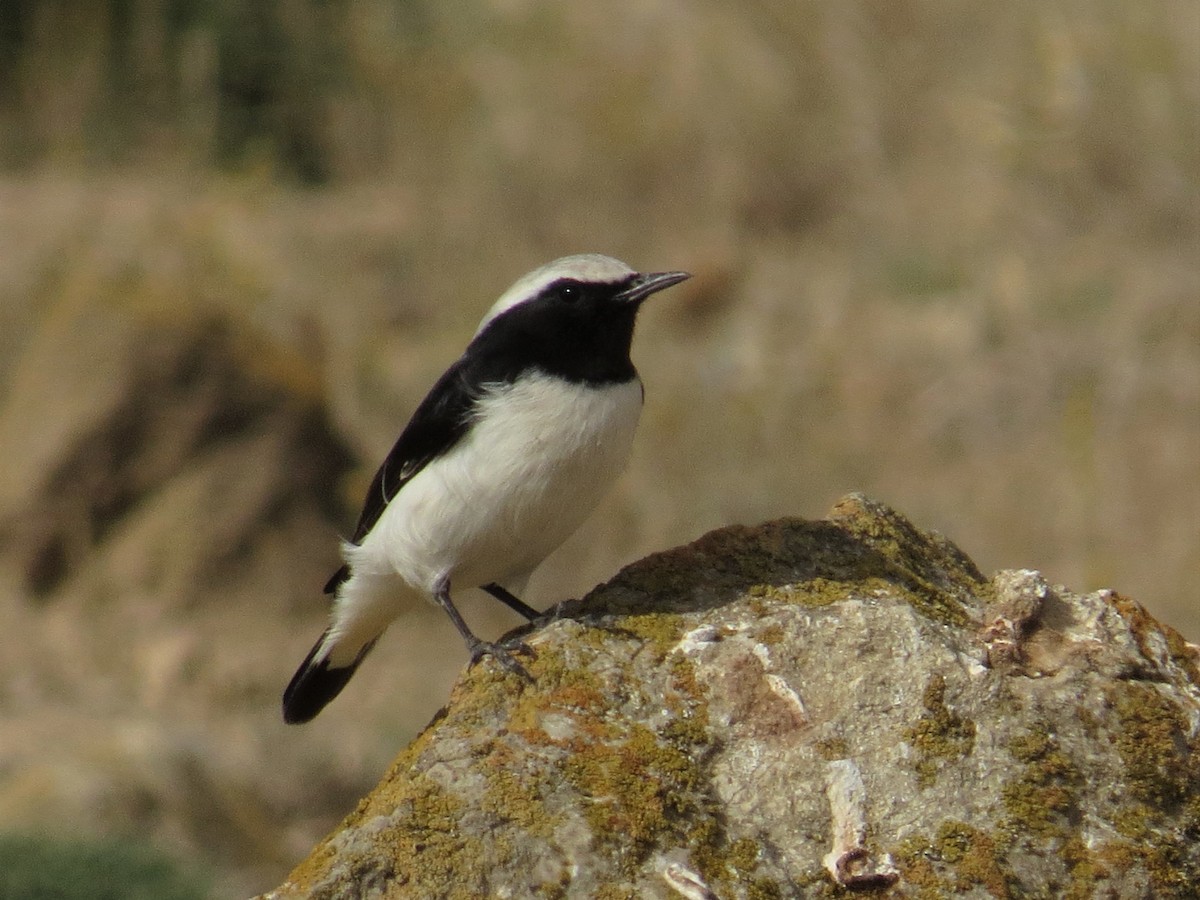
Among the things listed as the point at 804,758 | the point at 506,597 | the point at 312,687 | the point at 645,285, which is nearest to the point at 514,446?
the point at 645,285

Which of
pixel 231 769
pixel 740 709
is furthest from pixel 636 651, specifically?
pixel 231 769

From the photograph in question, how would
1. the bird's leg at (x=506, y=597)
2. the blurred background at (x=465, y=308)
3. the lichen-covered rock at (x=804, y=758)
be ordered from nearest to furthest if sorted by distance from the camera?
the lichen-covered rock at (x=804, y=758)
the bird's leg at (x=506, y=597)
the blurred background at (x=465, y=308)

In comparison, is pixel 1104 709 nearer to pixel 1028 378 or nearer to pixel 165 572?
pixel 165 572

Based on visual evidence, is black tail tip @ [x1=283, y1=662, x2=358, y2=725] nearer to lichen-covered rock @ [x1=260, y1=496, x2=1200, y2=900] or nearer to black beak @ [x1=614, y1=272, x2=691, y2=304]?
black beak @ [x1=614, y1=272, x2=691, y2=304]

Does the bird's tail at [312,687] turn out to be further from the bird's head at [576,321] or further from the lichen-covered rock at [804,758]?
the lichen-covered rock at [804,758]

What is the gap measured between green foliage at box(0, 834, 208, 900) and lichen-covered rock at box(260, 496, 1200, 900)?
11.5 feet

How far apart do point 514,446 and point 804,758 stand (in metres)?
1.59

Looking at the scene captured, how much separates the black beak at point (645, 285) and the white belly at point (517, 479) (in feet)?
0.96

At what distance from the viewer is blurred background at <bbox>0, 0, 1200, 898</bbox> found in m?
11.3

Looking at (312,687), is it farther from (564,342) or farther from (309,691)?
(564,342)

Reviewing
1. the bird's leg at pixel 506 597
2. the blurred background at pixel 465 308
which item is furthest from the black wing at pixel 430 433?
the blurred background at pixel 465 308

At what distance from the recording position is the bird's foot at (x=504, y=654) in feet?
13.8

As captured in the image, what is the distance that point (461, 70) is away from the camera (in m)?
19.4

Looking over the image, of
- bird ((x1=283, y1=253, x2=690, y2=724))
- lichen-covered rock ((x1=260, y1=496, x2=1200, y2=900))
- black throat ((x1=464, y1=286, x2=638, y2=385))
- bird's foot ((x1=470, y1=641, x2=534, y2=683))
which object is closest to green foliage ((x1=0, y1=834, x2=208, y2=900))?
bird ((x1=283, y1=253, x2=690, y2=724))
